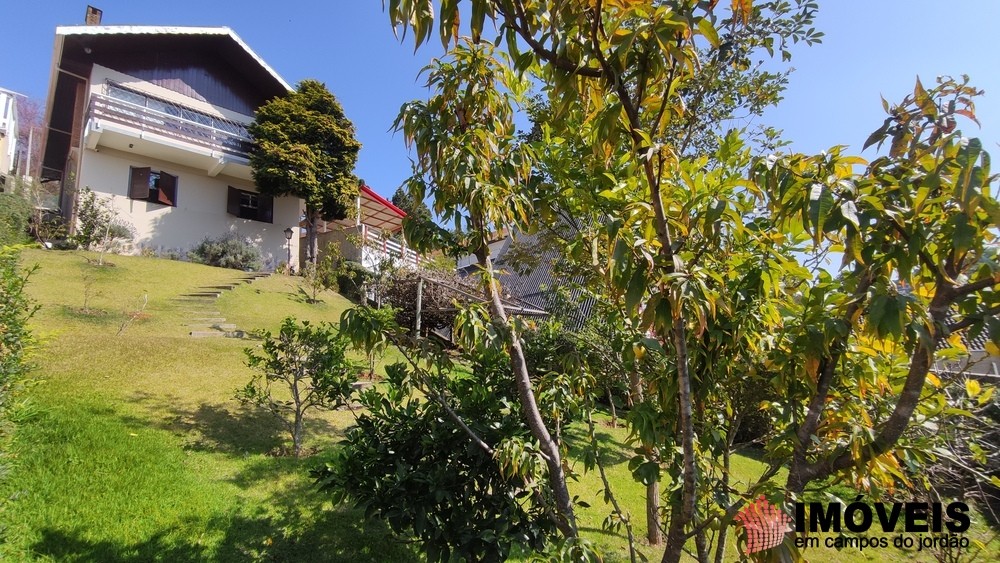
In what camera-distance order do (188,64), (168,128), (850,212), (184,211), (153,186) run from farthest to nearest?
1. (188,64)
2. (184,211)
3. (153,186)
4. (168,128)
5. (850,212)

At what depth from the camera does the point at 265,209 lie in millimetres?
17922

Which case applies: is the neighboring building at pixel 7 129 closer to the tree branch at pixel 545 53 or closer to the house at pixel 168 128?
the house at pixel 168 128

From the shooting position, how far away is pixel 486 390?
2846 millimetres

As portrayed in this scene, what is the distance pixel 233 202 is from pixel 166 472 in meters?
15.7

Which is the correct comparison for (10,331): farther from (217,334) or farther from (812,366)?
(217,334)

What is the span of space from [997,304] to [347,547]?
3.93 meters

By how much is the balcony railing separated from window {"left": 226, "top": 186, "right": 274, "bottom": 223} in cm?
183

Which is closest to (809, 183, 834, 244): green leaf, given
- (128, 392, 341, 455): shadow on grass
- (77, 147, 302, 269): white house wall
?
(128, 392, 341, 455): shadow on grass

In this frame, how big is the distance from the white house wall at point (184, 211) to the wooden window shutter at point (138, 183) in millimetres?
129

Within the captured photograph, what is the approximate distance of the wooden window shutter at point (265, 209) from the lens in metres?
17.8

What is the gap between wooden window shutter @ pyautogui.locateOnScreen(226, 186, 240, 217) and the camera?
16938mm

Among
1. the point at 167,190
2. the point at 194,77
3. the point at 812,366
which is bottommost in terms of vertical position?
the point at 812,366

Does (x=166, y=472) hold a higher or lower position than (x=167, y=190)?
lower

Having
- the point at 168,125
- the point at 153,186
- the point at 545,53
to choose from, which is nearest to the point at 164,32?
the point at 168,125
